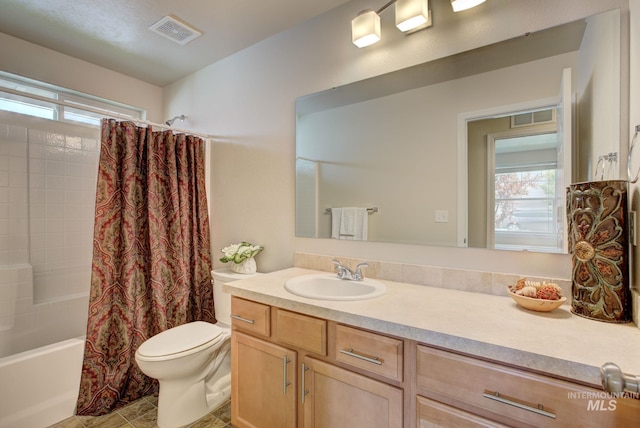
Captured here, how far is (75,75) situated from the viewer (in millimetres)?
2443

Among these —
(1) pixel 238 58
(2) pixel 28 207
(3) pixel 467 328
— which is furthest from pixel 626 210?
(2) pixel 28 207

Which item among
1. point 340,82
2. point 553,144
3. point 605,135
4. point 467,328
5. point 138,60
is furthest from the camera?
point 138,60

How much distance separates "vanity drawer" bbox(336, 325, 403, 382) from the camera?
3.36 feet

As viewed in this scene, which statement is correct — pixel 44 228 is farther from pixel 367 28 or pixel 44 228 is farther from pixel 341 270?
pixel 367 28

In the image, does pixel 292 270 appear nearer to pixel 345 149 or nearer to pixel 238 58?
pixel 345 149

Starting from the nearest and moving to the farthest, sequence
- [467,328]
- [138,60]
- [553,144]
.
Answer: [467,328] → [553,144] → [138,60]

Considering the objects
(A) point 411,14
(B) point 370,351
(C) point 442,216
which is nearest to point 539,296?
(C) point 442,216

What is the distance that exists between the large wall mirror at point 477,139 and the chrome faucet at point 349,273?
0.67 ft

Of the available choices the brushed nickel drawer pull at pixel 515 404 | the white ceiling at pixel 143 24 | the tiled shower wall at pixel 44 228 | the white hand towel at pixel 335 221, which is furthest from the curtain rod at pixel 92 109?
the brushed nickel drawer pull at pixel 515 404

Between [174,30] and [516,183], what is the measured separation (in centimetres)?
230

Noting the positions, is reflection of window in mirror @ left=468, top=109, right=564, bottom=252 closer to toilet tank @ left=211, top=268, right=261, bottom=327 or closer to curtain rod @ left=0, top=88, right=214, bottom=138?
toilet tank @ left=211, top=268, right=261, bottom=327

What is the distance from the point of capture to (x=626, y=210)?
100 cm

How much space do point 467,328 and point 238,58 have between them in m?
2.42

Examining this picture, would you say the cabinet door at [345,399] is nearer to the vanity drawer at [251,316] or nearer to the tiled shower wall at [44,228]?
the vanity drawer at [251,316]
